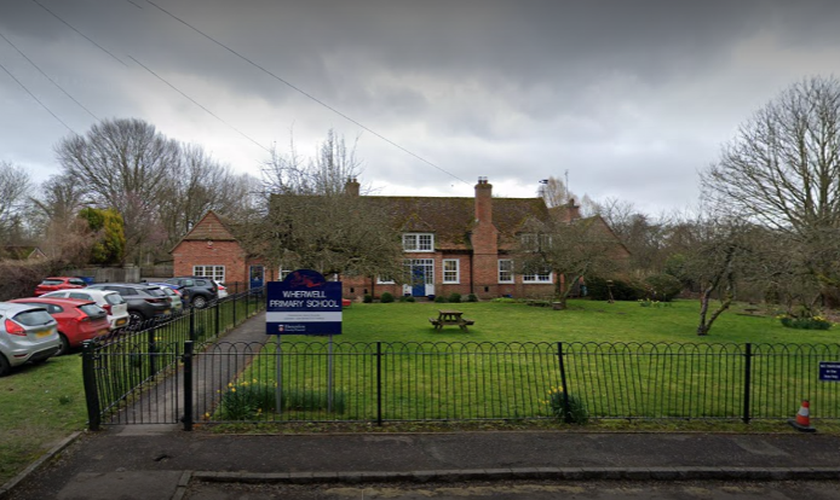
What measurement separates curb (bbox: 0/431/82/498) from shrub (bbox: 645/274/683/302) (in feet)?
102

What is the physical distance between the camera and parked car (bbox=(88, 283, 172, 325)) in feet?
58.2

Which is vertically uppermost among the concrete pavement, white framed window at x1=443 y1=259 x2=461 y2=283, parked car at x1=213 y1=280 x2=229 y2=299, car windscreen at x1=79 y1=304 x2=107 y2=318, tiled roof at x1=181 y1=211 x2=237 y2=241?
tiled roof at x1=181 y1=211 x2=237 y2=241

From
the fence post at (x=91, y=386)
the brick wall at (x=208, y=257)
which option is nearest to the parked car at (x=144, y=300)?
the fence post at (x=91, y=386)

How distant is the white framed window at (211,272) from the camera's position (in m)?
31.9

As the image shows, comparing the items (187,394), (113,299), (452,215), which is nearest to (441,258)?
(452,215)

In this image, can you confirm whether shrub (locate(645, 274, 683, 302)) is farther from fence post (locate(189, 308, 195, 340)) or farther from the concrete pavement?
fence post (locate(189, 308, 195, 340))

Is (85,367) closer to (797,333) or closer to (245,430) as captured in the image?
(245,430)

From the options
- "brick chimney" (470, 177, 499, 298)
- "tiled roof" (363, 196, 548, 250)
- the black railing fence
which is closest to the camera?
the black railing fence

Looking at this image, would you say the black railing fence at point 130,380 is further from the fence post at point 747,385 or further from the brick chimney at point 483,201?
the brick chimney at point 483,201

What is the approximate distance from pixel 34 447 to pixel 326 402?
3809 millimetres

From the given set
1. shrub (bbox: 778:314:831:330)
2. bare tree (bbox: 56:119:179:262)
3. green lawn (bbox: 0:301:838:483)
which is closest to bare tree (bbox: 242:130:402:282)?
green lawn (bbox: 0:301:838:483)

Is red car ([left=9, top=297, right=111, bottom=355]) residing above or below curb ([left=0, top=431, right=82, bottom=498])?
above

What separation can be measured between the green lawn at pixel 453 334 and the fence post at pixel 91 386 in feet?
1.29

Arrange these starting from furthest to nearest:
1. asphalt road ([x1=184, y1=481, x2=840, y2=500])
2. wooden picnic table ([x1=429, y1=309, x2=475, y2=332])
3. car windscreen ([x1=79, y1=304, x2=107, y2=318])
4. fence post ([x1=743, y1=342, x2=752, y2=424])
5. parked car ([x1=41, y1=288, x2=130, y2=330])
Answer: wooden picnic table ([x1=429, y1=309, x2=475, y2=332]) → parked car ([x1=41, y1=288, x2=130, y2=330]) → car windscreen ([x1=79, y1=304, x2=107, y2=318]) → fence post ([x1=743, y1=342, x2=752, y2=424]) → asphalt road ([x1=184, y1=481, x2=840, y2=500])
